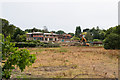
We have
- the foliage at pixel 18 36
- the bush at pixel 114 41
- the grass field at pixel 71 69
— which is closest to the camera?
the grass field at pixel 71 69

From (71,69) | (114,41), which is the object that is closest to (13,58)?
(71,69)

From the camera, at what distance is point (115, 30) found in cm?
2478

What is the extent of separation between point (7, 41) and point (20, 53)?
60 cm

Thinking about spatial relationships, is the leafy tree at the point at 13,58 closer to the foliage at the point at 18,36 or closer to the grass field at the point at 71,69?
the grass field at the point at 71,69

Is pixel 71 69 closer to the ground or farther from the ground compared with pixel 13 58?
closer to the ground

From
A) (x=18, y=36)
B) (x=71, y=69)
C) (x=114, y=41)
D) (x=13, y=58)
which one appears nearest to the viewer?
(x=13, y=58)

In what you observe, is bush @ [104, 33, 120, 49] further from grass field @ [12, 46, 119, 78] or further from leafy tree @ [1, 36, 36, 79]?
leafy tree @ [1, 36, 36, 79]

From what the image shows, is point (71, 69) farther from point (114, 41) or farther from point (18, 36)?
point (18, 36)

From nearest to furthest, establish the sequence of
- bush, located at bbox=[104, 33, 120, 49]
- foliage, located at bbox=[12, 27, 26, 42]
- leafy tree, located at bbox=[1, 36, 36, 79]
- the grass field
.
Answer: leafy tree, located at bbox=[1, 36, 36, 79] → the grass field → bush, located at bbox=[104, 33, 120, 49] → foliage, located at bbox=[12, 27, 26, 42]

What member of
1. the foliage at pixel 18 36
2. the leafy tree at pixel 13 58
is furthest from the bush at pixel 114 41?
the foliage at pixel 18 36

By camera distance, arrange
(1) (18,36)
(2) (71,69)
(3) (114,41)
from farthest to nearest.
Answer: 1. (1) (18,36)
2. (3) (114,41)
3. (2) (71,69)

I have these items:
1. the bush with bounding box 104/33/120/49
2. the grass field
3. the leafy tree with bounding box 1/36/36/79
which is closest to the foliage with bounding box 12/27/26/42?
the bush with bounding box 104/33/120/49

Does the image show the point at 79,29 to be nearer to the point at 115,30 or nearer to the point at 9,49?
the point at 115,30

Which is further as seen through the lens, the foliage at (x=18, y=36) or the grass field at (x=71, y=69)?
the foliage at (x=18, y=36)
